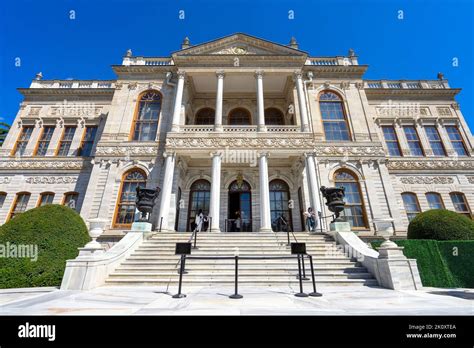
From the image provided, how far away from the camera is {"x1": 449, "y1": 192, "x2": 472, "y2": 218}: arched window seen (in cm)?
1492

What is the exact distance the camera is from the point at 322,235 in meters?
10.5

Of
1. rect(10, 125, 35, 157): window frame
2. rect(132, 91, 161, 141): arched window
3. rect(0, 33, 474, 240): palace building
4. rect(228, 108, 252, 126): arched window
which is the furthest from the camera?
rect(228, 108, 252, 126): arched window

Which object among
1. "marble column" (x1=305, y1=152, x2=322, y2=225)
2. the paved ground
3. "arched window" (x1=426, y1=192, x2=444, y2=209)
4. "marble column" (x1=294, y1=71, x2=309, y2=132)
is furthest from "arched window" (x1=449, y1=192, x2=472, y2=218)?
the paved ground

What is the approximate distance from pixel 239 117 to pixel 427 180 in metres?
14.3

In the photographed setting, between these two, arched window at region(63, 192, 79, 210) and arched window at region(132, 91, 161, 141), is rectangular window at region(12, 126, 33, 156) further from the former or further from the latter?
arched window at region(132, 91, 161, 141)

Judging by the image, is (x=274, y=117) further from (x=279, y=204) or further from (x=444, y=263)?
(x=444, y=263)

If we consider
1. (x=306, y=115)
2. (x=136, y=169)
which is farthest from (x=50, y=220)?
(x=306, y=115)

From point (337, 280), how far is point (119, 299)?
19.0ft

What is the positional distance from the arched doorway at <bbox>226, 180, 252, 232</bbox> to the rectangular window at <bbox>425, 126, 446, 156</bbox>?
14.5 meters

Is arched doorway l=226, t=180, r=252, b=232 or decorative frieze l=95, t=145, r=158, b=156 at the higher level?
decorative frieze l=95, t=145, r=158, b=156

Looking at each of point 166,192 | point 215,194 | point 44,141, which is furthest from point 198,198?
point 44,141

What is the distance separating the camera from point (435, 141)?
17.2 m
